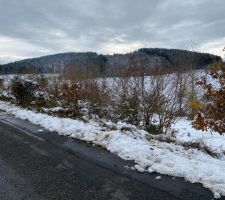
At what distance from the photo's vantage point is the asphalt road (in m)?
4.67

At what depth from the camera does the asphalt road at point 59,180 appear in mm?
4668

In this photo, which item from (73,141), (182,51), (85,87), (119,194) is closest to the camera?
(119,194)

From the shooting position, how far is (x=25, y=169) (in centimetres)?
602

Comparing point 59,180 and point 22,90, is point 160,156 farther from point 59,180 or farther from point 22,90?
point 22,90

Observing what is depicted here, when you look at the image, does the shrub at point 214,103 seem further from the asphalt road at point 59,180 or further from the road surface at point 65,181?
the asphalt road at point 59,180

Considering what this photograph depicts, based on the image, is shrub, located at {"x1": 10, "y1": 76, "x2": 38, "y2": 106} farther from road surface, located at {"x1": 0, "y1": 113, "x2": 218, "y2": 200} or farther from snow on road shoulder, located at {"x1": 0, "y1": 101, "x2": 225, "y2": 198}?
road surface, located at {"x1": 0, "y1": 113, "x2": 218, "y2": 200}

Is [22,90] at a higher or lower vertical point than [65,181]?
higher

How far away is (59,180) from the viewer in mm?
5316

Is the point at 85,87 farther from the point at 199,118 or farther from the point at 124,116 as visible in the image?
the point at 199,118

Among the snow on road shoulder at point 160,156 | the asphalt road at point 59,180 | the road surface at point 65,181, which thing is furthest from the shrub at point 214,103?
the asphalt road at point 59,180

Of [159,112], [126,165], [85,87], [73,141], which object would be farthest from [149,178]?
[85,87]

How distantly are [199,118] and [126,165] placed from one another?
1.97m

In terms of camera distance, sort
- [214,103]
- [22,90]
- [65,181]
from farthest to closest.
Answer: [22,90], [214,103], [65,181]

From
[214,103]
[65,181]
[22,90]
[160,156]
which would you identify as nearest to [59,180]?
[65,181]
